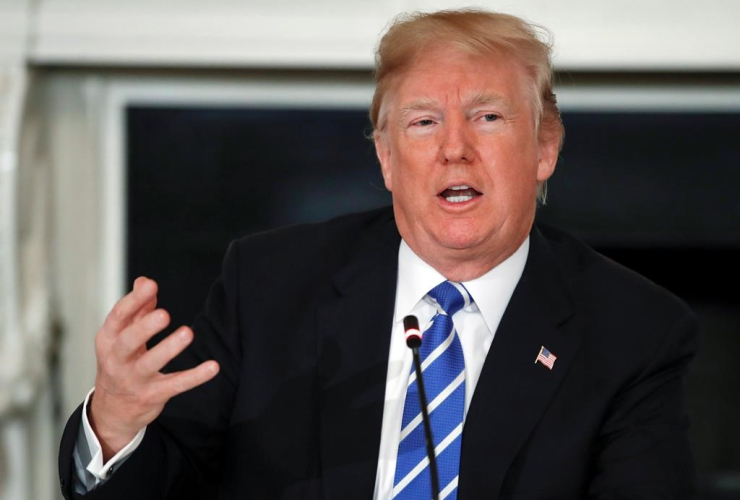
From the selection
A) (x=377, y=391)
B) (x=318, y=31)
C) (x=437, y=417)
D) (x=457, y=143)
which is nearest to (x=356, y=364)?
(x=377, y=391)

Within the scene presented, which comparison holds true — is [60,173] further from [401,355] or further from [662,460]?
[662,460]

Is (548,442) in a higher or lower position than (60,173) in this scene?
lower

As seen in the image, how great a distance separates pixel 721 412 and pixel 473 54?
164 centimetres

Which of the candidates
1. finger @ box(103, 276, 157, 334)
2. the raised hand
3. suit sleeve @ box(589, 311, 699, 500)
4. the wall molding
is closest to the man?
suit sleeve @ box(589, 311, 699, 500)

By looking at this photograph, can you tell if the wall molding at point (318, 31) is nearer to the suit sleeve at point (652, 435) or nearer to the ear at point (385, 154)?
the ear at point (385, 154)

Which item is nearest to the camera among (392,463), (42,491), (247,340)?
(392,463)

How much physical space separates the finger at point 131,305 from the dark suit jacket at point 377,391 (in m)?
0.23

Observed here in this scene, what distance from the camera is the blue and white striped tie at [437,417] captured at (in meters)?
1.49

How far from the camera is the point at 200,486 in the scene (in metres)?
1.60

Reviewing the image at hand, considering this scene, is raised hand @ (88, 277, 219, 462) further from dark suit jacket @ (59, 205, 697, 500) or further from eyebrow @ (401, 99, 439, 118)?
eyebrow @ (401, 99, 439, 118)

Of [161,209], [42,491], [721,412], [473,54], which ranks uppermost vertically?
[473,54]

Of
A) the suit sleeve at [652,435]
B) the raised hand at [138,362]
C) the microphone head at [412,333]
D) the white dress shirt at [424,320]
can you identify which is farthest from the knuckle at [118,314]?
the suit sleeve at [652,435]

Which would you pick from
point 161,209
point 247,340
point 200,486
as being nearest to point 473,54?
point 247,340

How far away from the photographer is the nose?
5.11 ft
